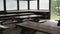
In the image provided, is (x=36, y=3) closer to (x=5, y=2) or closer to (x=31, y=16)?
(x=31, y=16)

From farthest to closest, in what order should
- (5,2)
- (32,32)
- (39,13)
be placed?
(39,13)
(5,2)
(32,32)

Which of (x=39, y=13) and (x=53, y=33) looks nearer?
(x=53, y=33)

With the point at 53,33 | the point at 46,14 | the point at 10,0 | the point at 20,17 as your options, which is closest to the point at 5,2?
the point at 10,0

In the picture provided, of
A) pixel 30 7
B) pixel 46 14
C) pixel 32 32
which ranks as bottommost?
pixel 32 32

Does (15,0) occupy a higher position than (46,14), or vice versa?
(15,0)

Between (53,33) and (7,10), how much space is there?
2.43 m

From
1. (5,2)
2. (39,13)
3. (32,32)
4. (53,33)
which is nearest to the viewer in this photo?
(53,33)

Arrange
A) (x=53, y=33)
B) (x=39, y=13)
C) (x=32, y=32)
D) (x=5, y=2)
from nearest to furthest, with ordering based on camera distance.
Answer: (x=53, y=33), (x=32, y=32), (x=5, y=2), (x=39, y=13)

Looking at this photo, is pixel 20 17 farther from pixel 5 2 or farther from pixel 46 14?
pixel 46 14

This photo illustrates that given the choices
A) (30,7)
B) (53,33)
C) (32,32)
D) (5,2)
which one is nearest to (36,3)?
(30,7)

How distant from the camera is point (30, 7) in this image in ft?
13.4

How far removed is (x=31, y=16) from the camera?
3.95m

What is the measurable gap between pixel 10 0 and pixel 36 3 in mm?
901

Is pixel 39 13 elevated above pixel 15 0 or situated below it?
below
